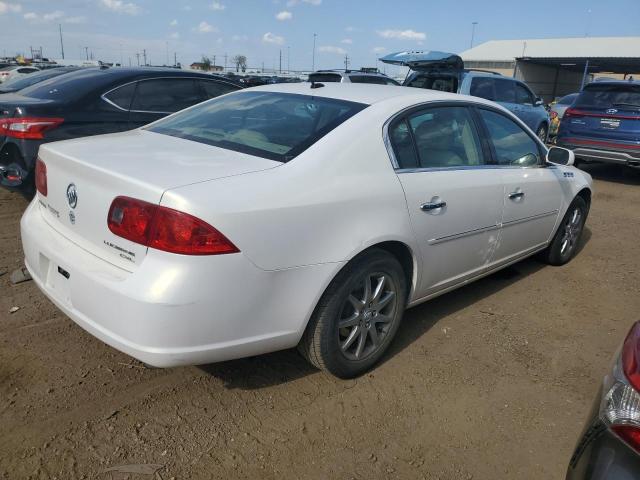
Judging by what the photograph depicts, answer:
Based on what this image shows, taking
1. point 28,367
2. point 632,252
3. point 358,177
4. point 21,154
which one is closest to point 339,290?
point 358,177

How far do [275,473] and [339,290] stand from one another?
89 cm

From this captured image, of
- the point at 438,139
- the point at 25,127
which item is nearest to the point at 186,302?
the point at 438,139

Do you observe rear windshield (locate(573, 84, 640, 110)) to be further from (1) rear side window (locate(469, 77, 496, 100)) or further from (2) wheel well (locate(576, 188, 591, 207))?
(2) wheel well (locate(576, 188, 591, 207))

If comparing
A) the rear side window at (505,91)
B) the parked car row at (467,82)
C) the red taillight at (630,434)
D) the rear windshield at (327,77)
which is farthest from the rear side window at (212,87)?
the rear windshield at (327,77)

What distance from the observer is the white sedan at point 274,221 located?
2170mm

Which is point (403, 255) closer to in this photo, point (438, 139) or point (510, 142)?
point (438, 139)

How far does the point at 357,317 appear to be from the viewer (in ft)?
9.30

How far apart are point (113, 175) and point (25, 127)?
3.10m

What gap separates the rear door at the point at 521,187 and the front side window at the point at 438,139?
0.25 m

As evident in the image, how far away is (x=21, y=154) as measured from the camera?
15.8 ft

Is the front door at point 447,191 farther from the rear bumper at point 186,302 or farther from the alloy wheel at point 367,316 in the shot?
the rear bumper at point 186,302

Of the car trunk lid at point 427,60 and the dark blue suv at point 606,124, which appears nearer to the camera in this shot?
the dark blue suv at point 606,124

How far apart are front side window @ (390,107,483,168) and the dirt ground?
115 centimetres

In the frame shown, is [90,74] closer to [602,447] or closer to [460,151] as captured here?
[460,151]
